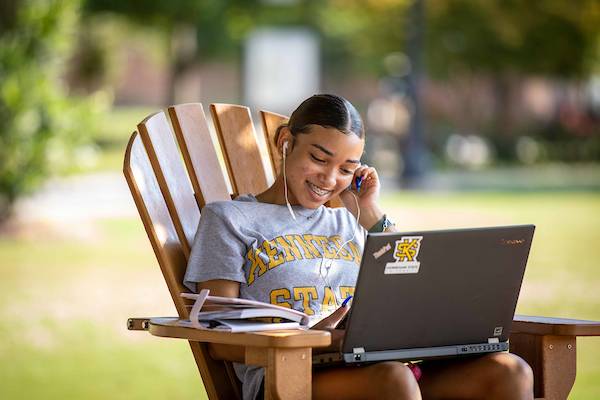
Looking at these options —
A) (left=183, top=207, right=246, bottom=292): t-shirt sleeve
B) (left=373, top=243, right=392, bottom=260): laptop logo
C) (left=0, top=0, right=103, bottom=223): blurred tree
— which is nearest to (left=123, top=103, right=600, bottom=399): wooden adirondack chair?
(left=183, top=207, right=246, bottom=292): t-shirt sleeve

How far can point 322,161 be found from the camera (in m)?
3.56

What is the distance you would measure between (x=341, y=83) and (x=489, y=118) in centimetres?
672

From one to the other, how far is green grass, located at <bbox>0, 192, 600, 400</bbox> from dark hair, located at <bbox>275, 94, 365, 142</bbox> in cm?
283

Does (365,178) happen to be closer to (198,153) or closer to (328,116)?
(328,116)

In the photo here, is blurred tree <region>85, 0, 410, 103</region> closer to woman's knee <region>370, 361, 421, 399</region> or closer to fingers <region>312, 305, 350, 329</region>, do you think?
fingers <region>312, 305, 350, 329</region>

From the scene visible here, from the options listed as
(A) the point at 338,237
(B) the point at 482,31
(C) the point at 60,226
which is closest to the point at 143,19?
(B) the point at 482,31

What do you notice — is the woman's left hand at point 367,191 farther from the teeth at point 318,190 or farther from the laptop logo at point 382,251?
the laptop logo at point 382,251

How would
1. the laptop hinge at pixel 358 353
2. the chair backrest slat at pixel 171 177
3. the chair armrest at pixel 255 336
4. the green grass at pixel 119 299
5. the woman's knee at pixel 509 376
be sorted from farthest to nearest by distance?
the green grass at pixel 119 299
the chair backrest slat at pixel 171 177
the woman's knee at pixel 509 376
the laptop hinge at pixel 358 353
the chair armrest at pixel 255 336

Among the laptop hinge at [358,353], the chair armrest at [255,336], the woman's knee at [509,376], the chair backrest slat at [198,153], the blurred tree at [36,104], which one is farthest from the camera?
the blurred tree at [36,104]

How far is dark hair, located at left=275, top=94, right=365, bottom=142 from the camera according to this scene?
139 inches

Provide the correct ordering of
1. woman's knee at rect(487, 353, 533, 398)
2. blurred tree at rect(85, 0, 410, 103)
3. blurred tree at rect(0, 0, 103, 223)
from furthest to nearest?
1. blurred tree at rect(85, 0, 410, 103)
2. blurred tree at rect(0, 0, 103, 223)
3. woman's knee at rect(487, 353, 533, 398)

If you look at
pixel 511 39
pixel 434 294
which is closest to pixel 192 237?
pixel 434 294

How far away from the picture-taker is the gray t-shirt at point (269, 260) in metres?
3.51

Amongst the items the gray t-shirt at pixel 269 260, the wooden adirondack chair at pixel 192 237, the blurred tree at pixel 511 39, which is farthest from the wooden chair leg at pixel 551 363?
the blurred tree at pixel 511 39
